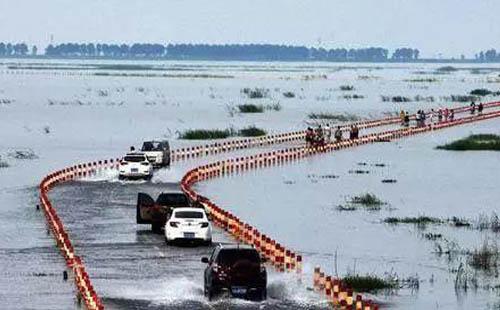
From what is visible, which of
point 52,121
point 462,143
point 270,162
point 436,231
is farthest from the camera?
point 52,121

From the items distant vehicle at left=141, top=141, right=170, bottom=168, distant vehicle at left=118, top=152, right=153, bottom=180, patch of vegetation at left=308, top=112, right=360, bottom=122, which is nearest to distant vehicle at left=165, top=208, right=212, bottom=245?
distant vehicle at left=118, top=152, right=153, bottom=180

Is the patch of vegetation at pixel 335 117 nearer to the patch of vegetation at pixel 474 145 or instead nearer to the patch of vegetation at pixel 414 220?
the patch of vegetation at pixel 474 145

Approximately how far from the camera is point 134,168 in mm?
84062

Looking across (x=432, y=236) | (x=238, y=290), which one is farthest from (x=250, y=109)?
(x=238, y=290)

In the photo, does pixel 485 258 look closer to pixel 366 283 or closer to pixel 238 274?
pixel 366 283

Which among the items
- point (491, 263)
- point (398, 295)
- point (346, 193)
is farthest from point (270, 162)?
point (398, 295)

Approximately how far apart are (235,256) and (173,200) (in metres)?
19.0

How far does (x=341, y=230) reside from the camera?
65.8 metres

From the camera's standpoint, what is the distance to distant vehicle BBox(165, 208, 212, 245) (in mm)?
55375

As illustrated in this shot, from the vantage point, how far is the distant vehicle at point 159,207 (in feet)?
198

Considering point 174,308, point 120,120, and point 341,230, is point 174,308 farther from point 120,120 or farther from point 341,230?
point 120,120

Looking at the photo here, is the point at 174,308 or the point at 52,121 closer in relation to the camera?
the point at 174,308

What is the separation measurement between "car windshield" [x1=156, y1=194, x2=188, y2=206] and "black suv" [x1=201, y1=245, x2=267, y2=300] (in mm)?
18345

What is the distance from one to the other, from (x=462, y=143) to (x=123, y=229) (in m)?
61.9
